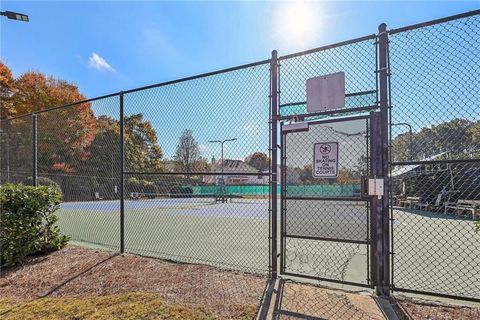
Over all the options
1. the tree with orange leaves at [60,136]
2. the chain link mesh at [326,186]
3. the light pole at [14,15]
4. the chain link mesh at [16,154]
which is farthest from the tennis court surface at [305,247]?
the chain link mesh at [16,154]

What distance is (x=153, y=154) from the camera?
6.88 meters

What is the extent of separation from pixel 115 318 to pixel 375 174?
9.39 feet

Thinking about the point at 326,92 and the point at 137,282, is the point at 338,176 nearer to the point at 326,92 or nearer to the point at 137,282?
the point at 326,92

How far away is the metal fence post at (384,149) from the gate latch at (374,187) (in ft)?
0.15

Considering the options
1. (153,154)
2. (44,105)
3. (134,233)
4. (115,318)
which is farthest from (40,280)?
(44,105)

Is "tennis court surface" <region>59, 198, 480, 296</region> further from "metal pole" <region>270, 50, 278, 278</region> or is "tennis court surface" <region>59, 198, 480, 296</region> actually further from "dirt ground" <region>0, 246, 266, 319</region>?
"dirt ground" <region>0, 246, 266, 319</region>

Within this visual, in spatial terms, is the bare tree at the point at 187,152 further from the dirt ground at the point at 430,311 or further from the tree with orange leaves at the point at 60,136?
the tree with orange leaves at the point at 60,136

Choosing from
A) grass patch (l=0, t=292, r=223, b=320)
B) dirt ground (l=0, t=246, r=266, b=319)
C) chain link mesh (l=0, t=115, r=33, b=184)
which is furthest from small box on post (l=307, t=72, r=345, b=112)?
chain link mesh (l=0, t=115, r=33, b=184)

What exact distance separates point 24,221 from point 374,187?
517cm

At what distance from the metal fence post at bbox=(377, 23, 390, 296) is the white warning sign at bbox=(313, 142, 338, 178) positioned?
49 centimetres

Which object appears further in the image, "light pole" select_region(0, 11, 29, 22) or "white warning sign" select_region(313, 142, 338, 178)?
"light pole" select_region(0, 11, 29, 22)

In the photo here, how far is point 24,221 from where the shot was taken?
205 inches

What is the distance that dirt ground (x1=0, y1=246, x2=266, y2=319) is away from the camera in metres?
3.41

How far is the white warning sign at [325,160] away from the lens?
3.61m
